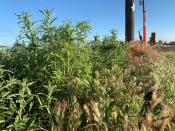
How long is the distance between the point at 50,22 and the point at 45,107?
1560 millimetres

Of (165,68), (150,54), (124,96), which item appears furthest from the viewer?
(150,54)

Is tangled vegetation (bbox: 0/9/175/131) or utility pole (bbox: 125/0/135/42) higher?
utility pole (bbox: 125/0/135/42)

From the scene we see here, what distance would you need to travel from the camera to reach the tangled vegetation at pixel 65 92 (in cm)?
479

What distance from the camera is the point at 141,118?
16.6 ft

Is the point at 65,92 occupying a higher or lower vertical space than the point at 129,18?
lower

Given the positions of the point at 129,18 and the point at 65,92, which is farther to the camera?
the point at 129,18

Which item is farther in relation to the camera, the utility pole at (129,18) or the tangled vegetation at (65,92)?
the utility pole at (129,18)

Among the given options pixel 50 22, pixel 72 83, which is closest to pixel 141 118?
pixel 72 83

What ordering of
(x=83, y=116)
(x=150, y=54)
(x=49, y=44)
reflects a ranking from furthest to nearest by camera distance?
(x=150, y=54) < (x=49, y=44) < (x=83, y=116)

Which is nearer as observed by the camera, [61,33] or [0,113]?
[0,113]

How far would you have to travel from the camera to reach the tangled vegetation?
15.7 feet

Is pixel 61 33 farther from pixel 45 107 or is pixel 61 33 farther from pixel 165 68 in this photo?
pixel 165 68

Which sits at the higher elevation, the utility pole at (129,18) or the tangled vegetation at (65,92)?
the utility pole at (129,18)

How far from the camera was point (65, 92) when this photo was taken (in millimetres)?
5562
